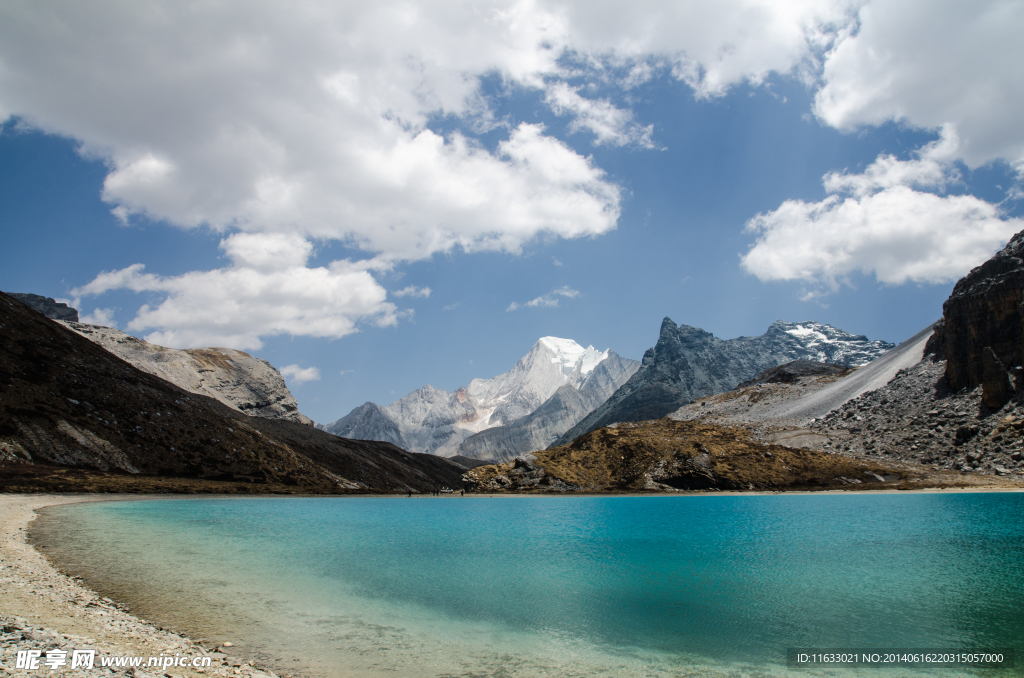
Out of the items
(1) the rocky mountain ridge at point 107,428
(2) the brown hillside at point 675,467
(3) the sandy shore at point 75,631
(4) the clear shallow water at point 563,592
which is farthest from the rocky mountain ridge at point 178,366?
(3) the sandy shore at point 75,631

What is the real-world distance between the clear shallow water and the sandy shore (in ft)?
3.66

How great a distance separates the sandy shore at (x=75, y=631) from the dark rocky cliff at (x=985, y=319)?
13581 cm

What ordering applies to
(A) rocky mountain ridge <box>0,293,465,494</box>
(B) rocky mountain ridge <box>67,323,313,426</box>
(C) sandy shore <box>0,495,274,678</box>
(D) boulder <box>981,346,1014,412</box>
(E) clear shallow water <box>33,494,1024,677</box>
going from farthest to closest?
1. (B) rocky mountain ridge <box>67,323,313,426</box>
2. (D) boulder <box>981,346,1014,412</box>
3. (A) rocky mountain ridge <box>0,293,465,494</box>
4. (E) clear shallow water <box>33,494,1024,677</box>
5. (C) sandy shore <box>0,495,274,678</box>

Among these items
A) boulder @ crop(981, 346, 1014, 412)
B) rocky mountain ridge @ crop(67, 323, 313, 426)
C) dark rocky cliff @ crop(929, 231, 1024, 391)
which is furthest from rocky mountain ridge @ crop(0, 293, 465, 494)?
dark rocky cliff @ crop(929, 231, 1024, 391)

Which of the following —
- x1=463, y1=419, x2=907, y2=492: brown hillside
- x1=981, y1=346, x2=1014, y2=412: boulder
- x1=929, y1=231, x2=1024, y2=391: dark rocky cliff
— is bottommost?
x1=463, y1=419, x2=907, y2=492: brown hillside

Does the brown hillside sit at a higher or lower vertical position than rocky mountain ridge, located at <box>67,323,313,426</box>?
lower

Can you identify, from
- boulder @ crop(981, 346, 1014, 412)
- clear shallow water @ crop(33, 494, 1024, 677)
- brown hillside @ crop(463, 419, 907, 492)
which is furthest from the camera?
brown hillside @ crop(463, 419, 907, 492)

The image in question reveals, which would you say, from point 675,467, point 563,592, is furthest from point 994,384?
point 563,592

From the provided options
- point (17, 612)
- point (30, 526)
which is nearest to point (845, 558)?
point (17, 612)

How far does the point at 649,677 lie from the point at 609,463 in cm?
10689

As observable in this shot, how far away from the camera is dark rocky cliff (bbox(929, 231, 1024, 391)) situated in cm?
10656

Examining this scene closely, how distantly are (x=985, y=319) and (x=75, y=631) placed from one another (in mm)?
153927

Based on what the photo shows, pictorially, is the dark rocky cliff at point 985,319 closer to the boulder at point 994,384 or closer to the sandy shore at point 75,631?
the boulder at point 994,384

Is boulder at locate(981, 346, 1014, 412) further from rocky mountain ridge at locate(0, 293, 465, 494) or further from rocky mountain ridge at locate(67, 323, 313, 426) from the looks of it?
rocky mountain ridge at locate(67, 323, 313, 426)
